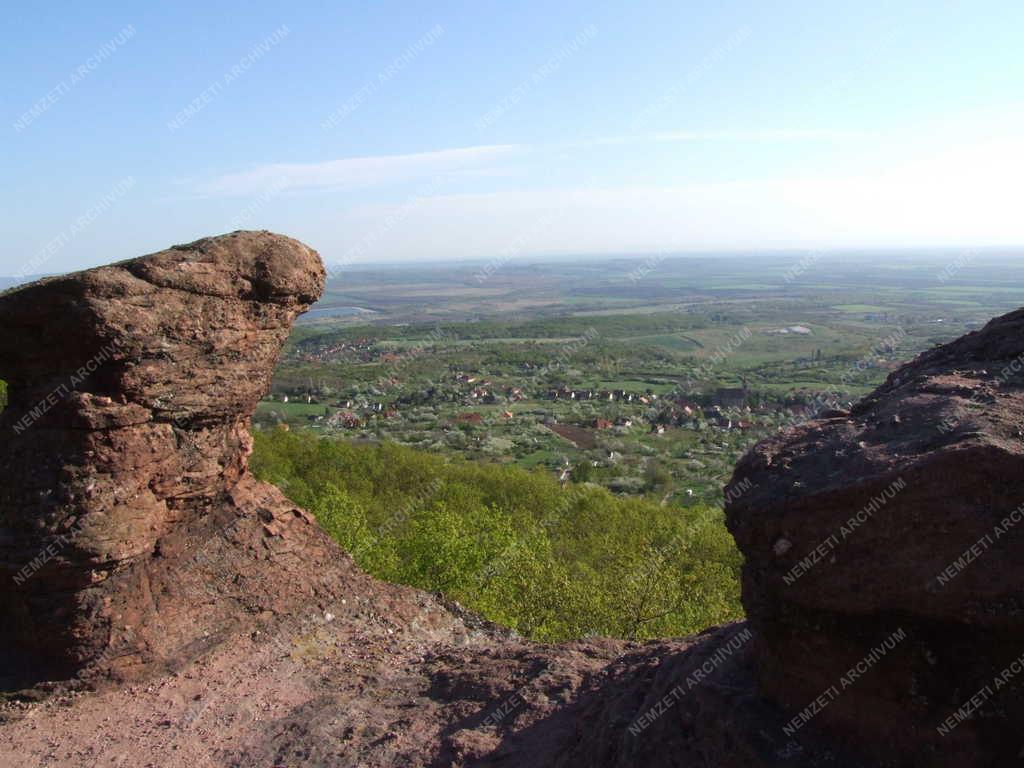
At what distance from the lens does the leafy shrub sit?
60.4ft

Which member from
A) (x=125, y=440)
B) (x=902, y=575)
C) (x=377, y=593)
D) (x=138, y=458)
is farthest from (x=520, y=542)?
(x=902, y=575)

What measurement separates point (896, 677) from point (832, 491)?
1.71 metres

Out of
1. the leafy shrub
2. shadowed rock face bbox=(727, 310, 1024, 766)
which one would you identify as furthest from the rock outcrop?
shadowed rock face bbox=(727, 310, 1024, 766)

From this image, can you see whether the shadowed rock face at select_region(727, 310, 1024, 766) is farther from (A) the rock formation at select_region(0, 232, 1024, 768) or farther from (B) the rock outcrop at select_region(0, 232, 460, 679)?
(B) the rock outcrop at select_region(0, 232, 460, 679)

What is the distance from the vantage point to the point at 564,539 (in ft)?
99.5

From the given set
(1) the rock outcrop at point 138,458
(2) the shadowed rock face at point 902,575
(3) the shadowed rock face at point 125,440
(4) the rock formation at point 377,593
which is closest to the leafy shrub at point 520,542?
(4) the rock formation at point 377,593

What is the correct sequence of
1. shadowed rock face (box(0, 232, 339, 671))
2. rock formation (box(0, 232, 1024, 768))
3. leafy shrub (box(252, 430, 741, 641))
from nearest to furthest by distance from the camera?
1. rock formation (box(0, 232, 1024, 768))
2. shadowed rock face (box(0, 232, 339, 671))
3. leafy shrub (box(252, 430, 741, 641))

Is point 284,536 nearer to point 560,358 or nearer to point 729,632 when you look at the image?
point 729,632

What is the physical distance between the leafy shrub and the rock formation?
4669mm

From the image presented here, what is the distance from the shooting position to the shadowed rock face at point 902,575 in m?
5.90

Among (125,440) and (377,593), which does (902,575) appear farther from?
(125,440)

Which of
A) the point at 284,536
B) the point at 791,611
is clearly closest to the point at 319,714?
the point at 284,536

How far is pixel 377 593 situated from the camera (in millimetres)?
14492

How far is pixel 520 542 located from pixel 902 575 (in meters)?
15.9
